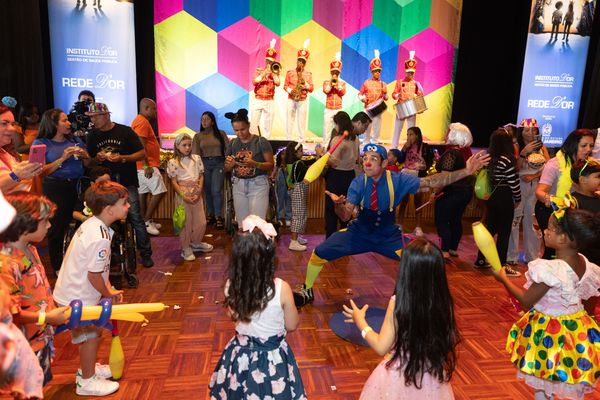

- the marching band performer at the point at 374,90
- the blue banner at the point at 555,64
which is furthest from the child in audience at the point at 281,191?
the blue banner at the point at 555,64

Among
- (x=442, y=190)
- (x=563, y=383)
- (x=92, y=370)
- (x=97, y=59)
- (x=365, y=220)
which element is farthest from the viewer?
(x=97, y=59)

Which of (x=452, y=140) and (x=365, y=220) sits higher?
(x=452, y=140)

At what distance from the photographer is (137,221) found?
454 centimetres

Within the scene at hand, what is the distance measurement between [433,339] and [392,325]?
0.56 feet

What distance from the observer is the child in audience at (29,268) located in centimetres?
184

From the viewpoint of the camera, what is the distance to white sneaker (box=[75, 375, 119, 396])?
105 inches

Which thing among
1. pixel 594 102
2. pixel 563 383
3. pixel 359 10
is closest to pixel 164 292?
pixel 563 383

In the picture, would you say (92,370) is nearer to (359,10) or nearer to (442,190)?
(442,190)

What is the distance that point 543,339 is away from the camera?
226 cm

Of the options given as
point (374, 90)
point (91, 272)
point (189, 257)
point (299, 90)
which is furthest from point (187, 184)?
point (374, 90)

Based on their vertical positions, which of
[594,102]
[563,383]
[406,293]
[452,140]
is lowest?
[563,383]

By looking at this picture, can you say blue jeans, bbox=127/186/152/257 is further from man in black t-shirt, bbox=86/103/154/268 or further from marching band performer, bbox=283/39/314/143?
marching band performer, bbox=283/39/314/143

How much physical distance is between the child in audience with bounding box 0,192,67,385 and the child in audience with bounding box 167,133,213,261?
9.27ft

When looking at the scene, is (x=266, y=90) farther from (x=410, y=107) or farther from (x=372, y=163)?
(x=372, y=163)
